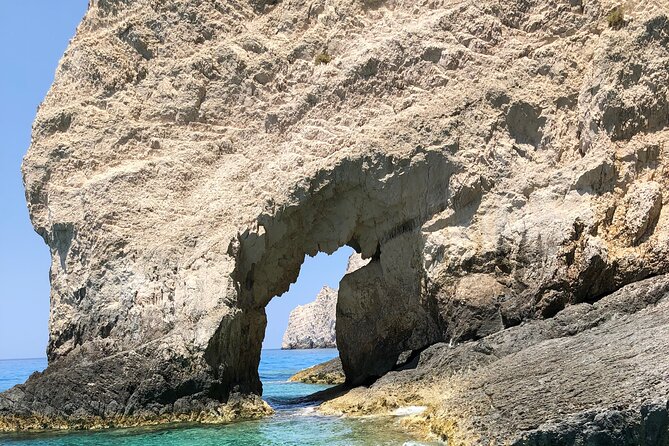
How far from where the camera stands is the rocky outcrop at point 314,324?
7681 cm

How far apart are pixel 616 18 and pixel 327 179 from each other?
7.23 metres

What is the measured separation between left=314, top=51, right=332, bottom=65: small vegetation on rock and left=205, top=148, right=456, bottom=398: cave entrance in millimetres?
3453

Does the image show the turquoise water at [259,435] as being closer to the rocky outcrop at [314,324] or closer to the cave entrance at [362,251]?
the cave entrance at [362,251]

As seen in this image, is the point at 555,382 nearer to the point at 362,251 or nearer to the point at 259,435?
the point at 259,435

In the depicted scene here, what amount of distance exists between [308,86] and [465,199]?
18.1 ft

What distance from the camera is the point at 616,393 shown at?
9070 millimetres

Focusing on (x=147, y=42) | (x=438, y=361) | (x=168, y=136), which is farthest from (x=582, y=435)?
(x=147, y=42)

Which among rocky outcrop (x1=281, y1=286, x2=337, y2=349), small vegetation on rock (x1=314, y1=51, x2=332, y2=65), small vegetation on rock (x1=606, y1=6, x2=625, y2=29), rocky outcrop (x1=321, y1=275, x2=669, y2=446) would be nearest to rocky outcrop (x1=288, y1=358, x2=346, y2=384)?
rocky outcrop (x1=321, y1=275, x2=669, y2=446)

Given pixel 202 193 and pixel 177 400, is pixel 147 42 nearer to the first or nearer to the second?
pixel 202 193

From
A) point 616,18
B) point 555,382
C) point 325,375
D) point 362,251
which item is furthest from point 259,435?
point 325,375

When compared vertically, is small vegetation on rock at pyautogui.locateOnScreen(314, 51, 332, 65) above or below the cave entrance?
above

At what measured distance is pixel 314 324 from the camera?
84.1 meters

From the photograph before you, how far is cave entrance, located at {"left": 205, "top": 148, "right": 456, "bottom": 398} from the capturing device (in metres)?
17.5

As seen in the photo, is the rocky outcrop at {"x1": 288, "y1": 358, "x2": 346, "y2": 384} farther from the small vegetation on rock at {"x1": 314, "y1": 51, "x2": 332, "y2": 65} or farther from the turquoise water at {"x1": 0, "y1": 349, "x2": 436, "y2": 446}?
the small vegetation on rock at {"x1": 314, "y1": 51, "x2": 332, "y2": 65}
